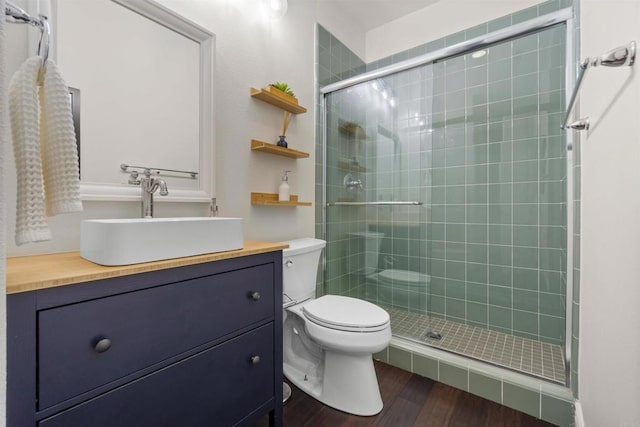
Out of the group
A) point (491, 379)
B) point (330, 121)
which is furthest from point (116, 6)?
point (491, 379)

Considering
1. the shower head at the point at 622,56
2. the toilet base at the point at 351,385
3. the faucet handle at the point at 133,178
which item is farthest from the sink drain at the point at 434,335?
the faucet handle at the point at 133,178

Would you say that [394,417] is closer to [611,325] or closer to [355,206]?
[611,325]

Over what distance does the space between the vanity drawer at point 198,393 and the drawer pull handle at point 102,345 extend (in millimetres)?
128

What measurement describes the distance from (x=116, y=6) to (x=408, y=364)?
2314 millimetres

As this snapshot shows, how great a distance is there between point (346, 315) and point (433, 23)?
2434 mm

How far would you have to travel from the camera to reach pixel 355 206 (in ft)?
7.93

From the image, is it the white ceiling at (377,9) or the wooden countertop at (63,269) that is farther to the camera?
the white ceiling at (377,9)

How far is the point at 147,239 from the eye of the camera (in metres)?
0.85

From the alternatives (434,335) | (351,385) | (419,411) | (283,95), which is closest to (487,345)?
(434,335)

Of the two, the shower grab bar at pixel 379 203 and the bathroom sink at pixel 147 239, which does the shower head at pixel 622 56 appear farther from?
the shower grab bar at pixel 379 203

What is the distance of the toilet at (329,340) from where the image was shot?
1.36 meters

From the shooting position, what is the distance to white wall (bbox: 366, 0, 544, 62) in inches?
85.1

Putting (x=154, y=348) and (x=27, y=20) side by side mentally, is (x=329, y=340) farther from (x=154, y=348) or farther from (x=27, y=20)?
(x=27, y=20)

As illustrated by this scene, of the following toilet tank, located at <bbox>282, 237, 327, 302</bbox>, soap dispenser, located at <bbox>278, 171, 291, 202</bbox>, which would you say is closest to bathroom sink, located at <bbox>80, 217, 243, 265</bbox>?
toilet tank, located at <bbox>282, 237, 327, 302</bbox>
